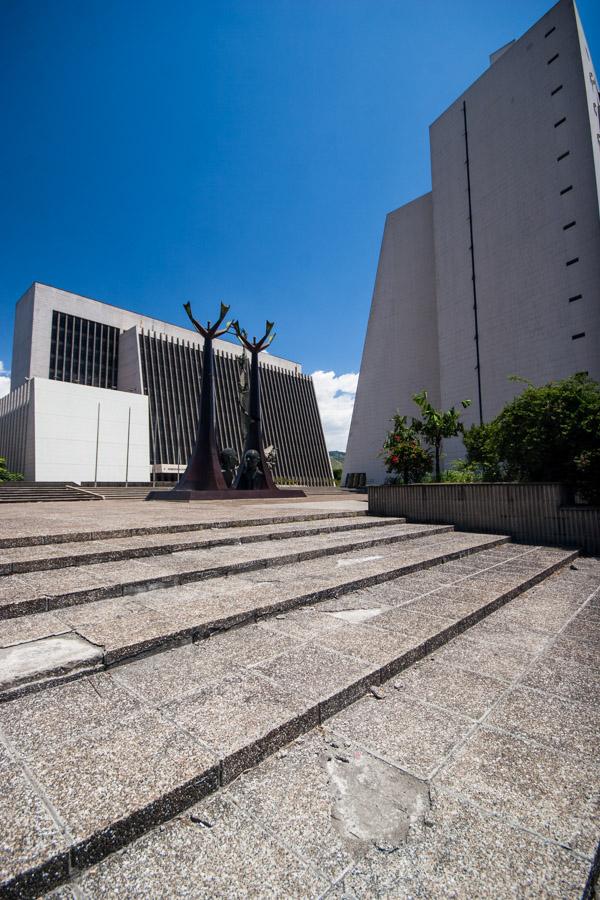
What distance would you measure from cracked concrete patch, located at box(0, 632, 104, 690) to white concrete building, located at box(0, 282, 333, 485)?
2786cm

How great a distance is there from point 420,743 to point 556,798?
17.9 inches

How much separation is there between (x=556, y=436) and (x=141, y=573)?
261 inches

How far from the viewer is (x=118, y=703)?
168 cm

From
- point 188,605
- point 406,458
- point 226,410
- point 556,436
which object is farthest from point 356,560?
point 226,410

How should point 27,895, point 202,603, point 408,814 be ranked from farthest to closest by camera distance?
1. point 202,603
2. point 408,814
3. point 27,895

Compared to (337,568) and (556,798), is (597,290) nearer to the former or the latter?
(337,568)

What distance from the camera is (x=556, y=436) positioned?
6.72m

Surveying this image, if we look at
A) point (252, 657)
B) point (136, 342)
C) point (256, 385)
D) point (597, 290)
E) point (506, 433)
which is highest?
point (136, 342)

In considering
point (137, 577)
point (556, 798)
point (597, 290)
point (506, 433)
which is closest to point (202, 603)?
point (137, 577)

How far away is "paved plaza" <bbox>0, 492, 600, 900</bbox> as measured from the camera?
3.56 feet

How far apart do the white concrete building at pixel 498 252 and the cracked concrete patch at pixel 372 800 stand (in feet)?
71.4

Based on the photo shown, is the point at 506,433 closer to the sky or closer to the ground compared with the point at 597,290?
closer to the ground

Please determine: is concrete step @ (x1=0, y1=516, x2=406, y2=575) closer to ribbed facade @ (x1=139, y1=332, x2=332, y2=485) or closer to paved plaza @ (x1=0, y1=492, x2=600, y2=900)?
paved plaza @ (x1=0, y1=492, x2=600, y2=900)

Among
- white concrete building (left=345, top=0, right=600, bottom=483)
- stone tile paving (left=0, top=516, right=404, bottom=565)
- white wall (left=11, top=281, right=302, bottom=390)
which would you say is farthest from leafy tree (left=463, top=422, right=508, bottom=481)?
white wall (left=11, top=281, right=302, bottom=390)
